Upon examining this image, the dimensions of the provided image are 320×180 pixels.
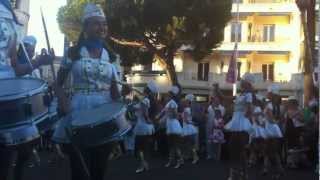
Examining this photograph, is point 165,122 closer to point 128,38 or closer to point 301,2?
point 301,2

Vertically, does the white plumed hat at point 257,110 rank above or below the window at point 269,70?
below

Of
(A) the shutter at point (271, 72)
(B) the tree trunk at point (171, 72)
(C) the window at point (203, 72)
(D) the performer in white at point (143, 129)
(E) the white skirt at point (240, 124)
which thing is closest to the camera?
(E) the white skirt at point (240, 124)

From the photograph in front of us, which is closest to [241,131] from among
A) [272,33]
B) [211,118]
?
[211,118]

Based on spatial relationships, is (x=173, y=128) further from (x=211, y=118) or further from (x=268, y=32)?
(x=268, y=32)

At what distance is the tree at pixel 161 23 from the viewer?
91.5 ft

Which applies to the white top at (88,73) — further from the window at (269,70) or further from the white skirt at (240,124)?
the window at (269,70)

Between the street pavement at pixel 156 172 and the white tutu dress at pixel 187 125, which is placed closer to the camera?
the street pavement at pixel 156 172

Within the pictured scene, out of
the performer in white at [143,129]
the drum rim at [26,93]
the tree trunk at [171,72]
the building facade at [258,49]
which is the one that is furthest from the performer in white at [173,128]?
the building facade at [258,49]

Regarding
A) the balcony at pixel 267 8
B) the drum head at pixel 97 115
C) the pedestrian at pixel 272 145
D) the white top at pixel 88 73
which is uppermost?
the balcony at pixel 267 8

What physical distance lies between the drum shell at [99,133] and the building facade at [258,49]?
35.0 meters

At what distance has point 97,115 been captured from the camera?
4.57m

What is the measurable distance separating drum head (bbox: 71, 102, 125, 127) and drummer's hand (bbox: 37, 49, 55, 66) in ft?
1.41

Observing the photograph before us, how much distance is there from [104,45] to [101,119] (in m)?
0.67

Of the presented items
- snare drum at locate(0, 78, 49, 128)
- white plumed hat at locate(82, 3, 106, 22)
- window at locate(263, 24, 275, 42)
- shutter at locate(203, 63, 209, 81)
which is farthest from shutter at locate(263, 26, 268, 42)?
snare drum at locate(0, 78, 49, 128)
